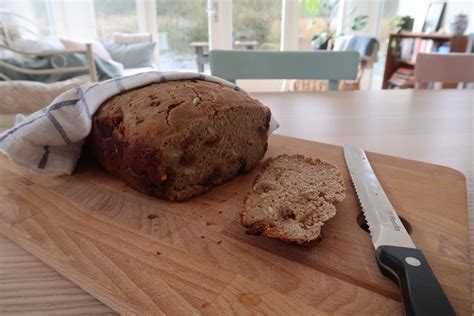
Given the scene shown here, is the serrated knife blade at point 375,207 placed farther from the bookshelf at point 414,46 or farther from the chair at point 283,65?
the bookshelf at point 414,46

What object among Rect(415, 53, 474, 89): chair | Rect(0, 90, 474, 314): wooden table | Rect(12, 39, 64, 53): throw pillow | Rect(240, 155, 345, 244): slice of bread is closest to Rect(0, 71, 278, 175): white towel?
Rect(0, 90, 474, 314): wooden table

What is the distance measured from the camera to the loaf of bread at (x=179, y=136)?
0.71 metres

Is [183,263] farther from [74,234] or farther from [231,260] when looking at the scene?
[74,234]

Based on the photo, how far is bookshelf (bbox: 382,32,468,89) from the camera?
141 inches

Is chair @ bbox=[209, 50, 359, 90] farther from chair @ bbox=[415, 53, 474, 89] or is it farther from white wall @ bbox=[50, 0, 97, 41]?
white wall @ bbox=[50, 0, 97, 41]

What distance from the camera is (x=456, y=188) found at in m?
0.77

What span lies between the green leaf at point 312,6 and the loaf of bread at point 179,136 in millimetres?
4889

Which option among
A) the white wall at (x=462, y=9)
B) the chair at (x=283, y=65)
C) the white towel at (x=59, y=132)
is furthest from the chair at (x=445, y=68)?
the white wall at (x=462, y=9)

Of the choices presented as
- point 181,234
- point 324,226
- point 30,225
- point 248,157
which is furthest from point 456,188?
point 30,225

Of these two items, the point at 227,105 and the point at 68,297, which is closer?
the point at 68,297

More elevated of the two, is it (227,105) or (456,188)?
A: (227,105)

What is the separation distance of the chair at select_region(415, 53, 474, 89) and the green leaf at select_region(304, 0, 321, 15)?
3.56m

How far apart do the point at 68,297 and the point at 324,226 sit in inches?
18.0

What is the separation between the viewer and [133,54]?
4.86 meters
